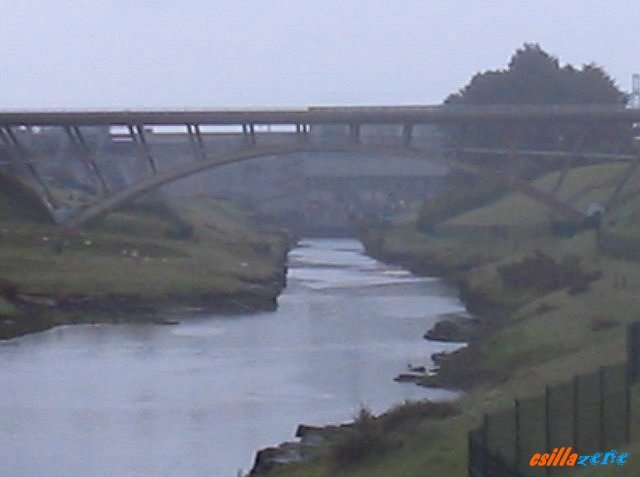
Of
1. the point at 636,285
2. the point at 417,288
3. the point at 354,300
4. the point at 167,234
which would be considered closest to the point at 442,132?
the point at 167,234

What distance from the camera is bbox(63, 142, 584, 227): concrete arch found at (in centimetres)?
6506

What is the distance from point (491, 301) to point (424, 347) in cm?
1326

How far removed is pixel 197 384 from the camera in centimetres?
3553

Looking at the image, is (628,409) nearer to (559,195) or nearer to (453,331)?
(453,331)

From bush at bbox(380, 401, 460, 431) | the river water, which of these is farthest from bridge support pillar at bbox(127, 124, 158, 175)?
bush at bbox(380, 401, 460, 431)

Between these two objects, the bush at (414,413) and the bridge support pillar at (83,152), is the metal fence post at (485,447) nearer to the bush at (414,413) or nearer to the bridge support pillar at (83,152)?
the bush at (414,413)

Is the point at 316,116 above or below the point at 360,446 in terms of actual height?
below

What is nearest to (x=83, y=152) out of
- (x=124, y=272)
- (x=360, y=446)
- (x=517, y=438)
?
(x=124, y=272)

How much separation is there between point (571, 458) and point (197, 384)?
19880mm

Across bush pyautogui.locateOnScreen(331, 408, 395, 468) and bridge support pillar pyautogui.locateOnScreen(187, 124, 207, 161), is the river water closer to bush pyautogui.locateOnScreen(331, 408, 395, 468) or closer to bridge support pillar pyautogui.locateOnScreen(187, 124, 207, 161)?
bush pyautogui.locateOnScreen(331, 408, 395, 468)

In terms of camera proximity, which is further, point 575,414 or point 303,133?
point 303,133

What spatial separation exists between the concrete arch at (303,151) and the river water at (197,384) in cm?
920

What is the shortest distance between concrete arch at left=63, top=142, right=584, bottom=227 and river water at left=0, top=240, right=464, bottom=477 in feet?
30.2

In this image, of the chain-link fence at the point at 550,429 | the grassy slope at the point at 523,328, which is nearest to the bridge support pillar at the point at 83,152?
the grassy slope at the point at 523,328
